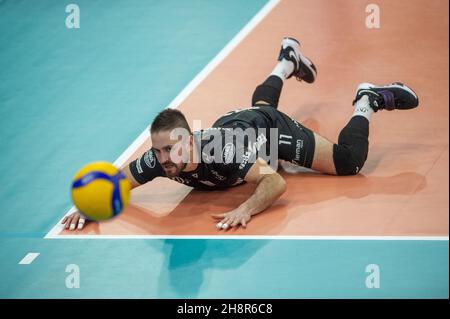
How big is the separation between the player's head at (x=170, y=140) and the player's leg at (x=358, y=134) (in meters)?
1.52

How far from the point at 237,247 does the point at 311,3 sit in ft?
16.6

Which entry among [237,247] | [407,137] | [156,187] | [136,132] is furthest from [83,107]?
[407,137]

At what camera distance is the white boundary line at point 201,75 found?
7402 mm

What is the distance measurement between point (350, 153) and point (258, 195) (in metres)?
1.25

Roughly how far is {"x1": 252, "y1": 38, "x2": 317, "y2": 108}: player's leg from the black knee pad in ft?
3.31

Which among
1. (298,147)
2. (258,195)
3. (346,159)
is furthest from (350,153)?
(258,195)

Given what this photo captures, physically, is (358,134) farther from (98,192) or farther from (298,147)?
(98,192)

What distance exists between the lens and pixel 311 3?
9.96m

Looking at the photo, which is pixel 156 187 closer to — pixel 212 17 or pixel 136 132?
pixel 136 132

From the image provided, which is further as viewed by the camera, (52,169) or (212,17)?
(212,17)

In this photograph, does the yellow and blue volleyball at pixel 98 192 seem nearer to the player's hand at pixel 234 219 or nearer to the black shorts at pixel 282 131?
the player's hand at pixel 234 219

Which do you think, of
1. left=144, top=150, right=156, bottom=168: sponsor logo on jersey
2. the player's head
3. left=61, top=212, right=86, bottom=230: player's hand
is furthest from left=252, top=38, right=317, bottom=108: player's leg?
left=61, top=212, right=86, bottom=230: player's hand

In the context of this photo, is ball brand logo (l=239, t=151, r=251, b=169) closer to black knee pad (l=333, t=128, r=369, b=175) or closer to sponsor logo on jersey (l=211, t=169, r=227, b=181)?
sponsor logo on jersey (l=211, t=169, r=227, b=181)

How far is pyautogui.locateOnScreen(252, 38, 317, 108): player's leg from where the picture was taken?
771cm
